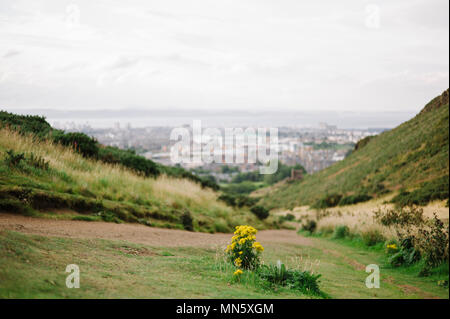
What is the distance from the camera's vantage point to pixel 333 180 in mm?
56344

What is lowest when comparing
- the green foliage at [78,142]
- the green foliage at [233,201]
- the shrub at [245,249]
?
the green foliage at [233,201]

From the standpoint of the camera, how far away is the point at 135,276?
532 cm

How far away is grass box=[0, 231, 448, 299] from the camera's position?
13.6 ft

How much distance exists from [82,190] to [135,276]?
801cm

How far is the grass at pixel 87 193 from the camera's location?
10.2 meters

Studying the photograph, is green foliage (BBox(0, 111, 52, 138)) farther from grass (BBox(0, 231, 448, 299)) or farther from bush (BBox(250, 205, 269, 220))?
bush (BBox(250, 205, 269, 220))

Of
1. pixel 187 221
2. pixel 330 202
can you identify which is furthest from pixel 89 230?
pixel 330 202

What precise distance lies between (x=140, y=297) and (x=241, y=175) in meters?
99.8

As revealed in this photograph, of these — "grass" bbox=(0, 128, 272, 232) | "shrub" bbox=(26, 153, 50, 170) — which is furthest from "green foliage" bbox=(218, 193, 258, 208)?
"shrub" bbox=(26, 153, 50, 170)

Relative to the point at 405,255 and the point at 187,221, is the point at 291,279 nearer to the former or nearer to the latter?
the point at 405,255

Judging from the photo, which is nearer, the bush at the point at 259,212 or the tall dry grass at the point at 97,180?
the tall dry grass at the point at 97,180

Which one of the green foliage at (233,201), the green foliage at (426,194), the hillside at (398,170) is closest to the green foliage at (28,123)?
the green foliage at (233,201)

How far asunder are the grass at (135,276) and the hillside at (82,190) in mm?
3800

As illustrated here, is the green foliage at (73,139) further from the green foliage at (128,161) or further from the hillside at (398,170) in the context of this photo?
the hillside at (398,170)
